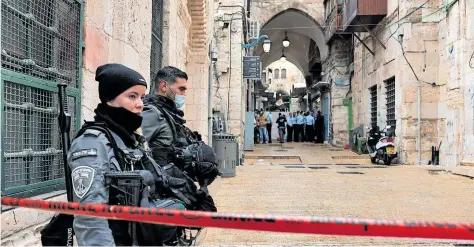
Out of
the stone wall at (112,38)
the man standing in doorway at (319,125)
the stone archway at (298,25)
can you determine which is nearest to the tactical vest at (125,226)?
the stone wall at (112,38)

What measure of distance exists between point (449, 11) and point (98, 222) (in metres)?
10.7

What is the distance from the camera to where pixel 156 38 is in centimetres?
669

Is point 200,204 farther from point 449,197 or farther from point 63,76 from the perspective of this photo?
point 449,197

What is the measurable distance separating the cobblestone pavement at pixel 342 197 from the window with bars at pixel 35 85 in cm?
164

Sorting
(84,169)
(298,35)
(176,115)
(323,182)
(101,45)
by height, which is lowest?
(323,182)

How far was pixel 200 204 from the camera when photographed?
2592 mm

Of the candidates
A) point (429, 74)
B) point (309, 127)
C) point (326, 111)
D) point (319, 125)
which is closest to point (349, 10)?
point (429, 74)

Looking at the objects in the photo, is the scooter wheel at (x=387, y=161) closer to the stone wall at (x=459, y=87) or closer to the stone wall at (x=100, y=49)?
the stone wall at (x=459, y=87)

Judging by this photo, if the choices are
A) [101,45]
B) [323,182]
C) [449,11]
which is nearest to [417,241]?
[101,45]

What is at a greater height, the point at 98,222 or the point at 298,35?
the point at 298,35

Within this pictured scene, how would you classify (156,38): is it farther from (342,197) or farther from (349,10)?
(349,10)

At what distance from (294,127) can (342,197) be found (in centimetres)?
1817

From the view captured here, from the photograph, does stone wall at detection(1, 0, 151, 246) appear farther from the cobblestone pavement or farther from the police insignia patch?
the cobblestone pavement

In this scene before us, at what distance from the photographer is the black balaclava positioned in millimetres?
1964
